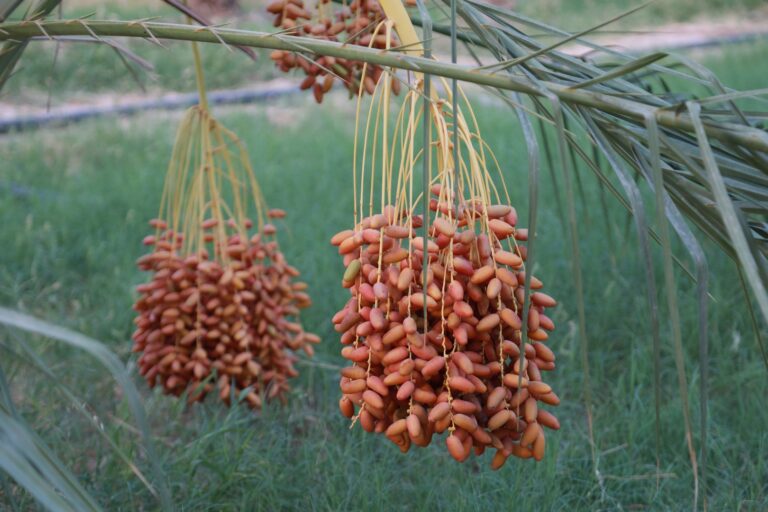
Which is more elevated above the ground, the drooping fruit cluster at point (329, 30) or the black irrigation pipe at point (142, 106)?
the drooping fruit cluster at point (329, 30)

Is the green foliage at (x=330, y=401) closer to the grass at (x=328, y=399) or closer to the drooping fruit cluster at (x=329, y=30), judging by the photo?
the grass at (x=328, y=399)

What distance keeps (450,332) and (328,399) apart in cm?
127

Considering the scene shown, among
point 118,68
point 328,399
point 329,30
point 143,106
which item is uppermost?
point 329,30

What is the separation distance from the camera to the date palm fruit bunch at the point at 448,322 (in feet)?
3.74

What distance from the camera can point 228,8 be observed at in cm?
986

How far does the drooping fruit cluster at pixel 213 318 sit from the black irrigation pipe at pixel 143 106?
11.4ft

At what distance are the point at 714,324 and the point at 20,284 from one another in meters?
2.24

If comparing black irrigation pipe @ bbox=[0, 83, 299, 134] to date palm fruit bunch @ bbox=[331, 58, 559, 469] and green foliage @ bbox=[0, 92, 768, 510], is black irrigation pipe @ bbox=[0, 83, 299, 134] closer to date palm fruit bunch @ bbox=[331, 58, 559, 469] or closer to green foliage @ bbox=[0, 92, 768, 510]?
green foliage @ bbox=[0, 92, 768, 510]

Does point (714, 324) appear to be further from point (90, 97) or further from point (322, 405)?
point (90, 97)

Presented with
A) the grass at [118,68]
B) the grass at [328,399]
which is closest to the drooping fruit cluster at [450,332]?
the grass at [328,399]

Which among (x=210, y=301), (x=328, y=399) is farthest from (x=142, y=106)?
(x=210, y=301)

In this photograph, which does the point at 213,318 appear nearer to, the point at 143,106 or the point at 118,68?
the point at 143,106

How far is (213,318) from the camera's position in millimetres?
2027

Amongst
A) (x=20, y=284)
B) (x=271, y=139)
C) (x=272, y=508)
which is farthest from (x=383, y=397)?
(x=271, y=139)
